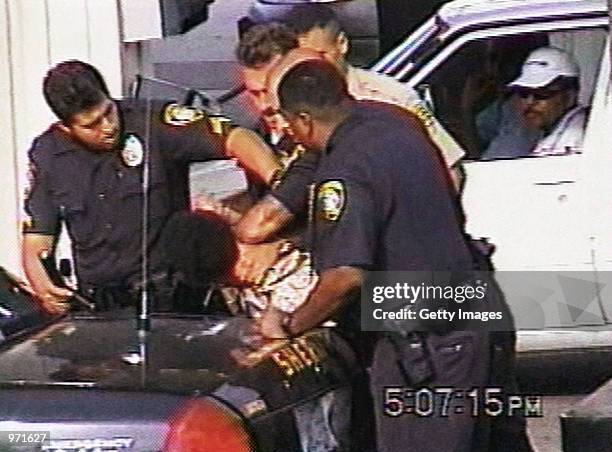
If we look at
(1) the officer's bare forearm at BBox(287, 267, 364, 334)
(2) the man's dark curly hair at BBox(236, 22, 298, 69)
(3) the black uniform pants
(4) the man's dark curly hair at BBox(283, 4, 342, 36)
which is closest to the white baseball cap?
(4) the man's dark curly hair at BBox(283, 4, 342, 36)

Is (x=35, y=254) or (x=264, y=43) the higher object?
(x=264, y=43)

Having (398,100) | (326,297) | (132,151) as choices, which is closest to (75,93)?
(132,151)

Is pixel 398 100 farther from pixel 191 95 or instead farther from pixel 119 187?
pixel 119 187

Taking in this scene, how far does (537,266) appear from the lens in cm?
582

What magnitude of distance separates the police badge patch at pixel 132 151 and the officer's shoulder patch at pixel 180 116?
0.16 metres

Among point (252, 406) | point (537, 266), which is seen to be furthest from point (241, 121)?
point (252, 406)

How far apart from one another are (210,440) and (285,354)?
24.8 inches

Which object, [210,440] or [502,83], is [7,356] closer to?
[210,440]

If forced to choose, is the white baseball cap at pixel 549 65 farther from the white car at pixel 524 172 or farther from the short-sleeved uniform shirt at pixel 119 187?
the short-sleeved uniform shirt at pixel 119 187

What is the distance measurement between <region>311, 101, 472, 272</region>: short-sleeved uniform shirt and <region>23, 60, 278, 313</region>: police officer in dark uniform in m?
0.94

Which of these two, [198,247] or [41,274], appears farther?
[41,274]

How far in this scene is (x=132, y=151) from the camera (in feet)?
17.6

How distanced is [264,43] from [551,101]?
1.10m

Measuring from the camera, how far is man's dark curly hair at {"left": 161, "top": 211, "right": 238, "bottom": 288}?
505 cm
